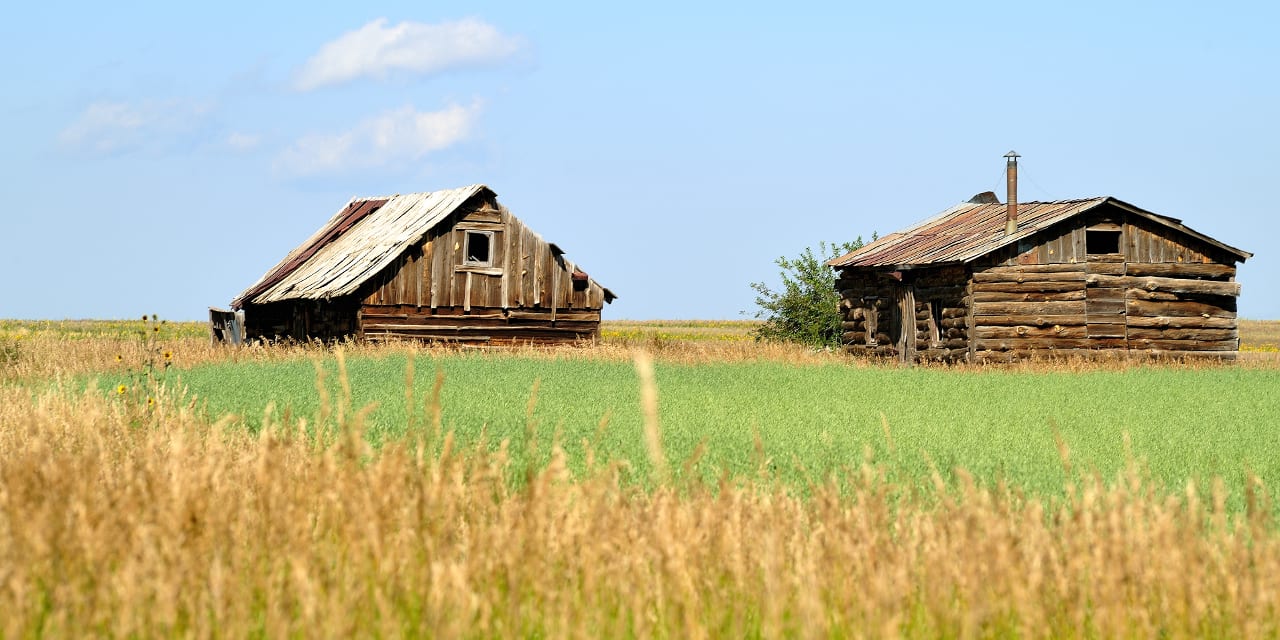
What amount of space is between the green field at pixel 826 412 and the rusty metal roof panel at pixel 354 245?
5.06m

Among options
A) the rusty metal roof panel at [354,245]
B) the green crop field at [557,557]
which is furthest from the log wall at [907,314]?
the green crop field at [557,557]

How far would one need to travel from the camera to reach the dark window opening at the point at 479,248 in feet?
99.2

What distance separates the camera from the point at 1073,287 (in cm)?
2755

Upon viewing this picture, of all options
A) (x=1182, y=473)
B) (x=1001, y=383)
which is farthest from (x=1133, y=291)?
(x=1182, y=473)

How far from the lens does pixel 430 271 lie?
2948cm

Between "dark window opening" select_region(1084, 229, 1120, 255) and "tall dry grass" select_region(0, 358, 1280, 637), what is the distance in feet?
81.9

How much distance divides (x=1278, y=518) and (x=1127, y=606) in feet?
14.3

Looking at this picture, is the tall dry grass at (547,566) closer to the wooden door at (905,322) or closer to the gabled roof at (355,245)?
the gabled roof at (355,245)

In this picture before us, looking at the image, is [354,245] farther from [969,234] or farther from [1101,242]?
[1101,242]

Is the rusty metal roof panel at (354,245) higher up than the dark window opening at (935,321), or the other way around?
the rusty metal roof panel at (354,245)

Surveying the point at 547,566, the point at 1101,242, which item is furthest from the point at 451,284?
the point at 547,566

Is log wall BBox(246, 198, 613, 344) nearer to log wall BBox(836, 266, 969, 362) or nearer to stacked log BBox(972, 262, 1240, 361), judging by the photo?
log wall BBox(836, 266, 969, 362)

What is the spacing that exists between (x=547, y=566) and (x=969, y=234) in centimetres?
2704

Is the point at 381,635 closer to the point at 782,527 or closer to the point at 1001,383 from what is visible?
the point at 782,527
